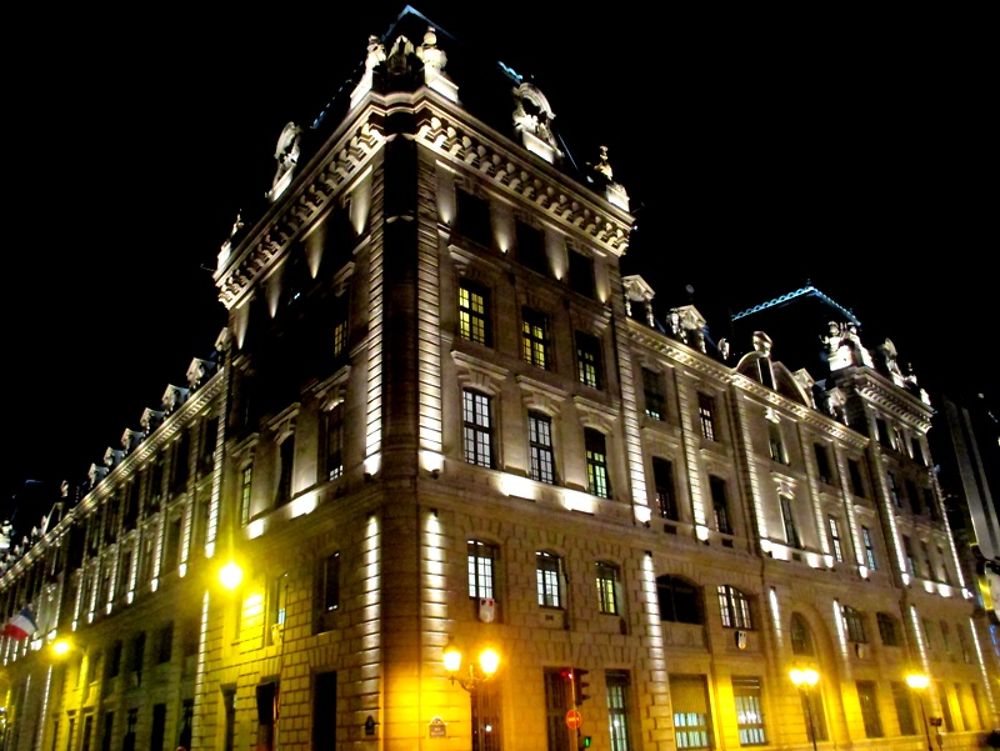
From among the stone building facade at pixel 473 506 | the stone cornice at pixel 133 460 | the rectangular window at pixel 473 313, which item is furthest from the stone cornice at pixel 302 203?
the rectangular window at pixel 473 313

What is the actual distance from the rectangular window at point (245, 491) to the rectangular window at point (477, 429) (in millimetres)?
10548

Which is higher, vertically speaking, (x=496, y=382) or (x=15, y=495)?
(x=15, y=495)

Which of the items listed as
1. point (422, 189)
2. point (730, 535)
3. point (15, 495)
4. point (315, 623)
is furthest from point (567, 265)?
point (15, 495)

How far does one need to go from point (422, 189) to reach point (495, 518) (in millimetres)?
11434

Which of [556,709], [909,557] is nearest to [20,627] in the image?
[556,709]

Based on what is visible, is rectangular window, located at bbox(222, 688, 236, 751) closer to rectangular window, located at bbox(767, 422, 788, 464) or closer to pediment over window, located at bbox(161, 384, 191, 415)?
pediment over window, located at bbox(161, 384, 191, 415)

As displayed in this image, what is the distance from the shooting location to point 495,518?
24781 millimetres

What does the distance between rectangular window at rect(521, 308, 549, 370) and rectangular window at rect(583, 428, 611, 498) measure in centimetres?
313

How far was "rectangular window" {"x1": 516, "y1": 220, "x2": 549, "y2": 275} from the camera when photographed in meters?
31.3

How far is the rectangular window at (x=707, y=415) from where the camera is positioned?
1508 inches

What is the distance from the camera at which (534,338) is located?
29812 millimetres

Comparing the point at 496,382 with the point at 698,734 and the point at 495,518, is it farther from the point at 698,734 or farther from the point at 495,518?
the point at 698,734

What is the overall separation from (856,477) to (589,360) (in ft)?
80.5

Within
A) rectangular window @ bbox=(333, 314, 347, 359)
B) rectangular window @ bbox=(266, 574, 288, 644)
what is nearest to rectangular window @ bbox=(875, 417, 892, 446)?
rectangular window @ bbox=(333, 314, 347, 359)
